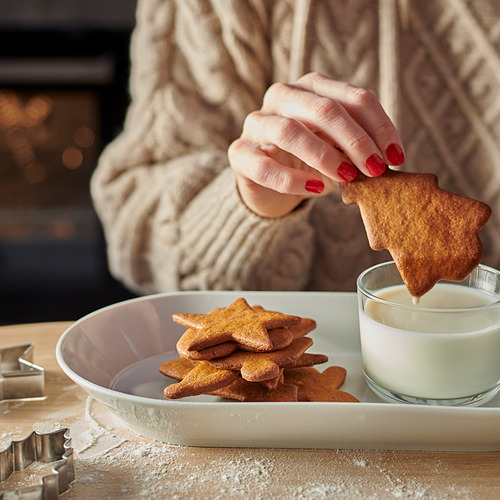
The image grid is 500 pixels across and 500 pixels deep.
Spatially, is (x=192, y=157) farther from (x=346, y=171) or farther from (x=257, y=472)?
(x=257, y=472)

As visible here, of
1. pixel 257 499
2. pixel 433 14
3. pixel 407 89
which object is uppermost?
pixel 433 14

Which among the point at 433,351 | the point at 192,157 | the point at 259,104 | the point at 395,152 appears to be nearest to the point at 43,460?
the point at 433,351

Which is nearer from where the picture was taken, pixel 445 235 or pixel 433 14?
pixel 445 235

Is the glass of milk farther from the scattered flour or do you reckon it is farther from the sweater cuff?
the sweater cuff

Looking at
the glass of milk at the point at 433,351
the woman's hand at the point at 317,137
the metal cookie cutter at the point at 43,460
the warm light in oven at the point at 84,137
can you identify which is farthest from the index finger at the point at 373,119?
the warm light in oven at the point at 84,137

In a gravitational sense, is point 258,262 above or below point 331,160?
below

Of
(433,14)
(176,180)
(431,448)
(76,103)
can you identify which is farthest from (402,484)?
(76,103)

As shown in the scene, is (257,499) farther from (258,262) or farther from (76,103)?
(76,103)
